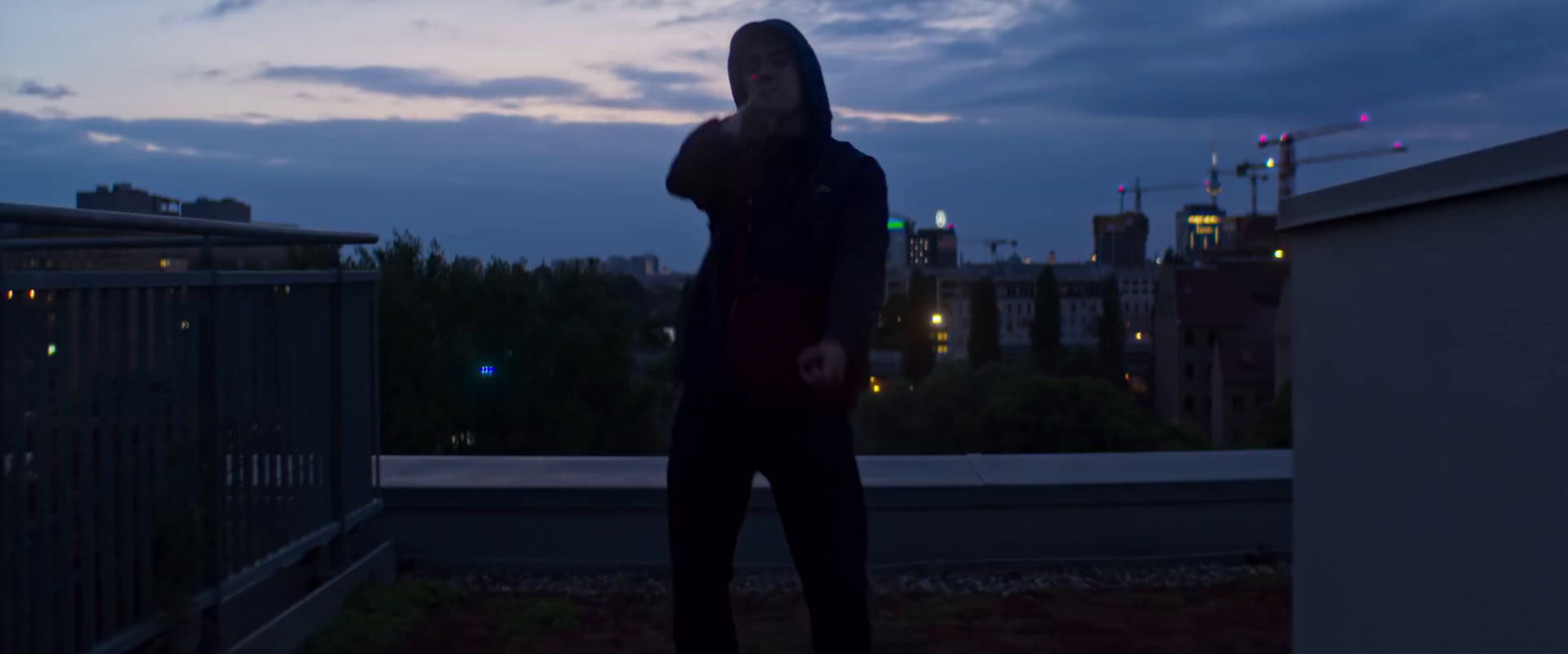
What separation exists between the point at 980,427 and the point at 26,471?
17.3m

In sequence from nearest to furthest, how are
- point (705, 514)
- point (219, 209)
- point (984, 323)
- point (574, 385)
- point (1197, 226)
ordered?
point (705, 514)
point (219, 209)
point (574, 385)
point (984, 323)
point (1197, 226)

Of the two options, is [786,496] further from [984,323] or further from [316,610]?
[984,323]

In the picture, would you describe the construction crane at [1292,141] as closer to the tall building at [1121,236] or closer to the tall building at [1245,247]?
the tall building at [1245,247]

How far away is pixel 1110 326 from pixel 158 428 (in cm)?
3093

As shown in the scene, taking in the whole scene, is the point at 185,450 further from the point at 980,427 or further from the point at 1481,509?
the point at 980,427

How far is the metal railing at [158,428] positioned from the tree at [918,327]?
75.0ft

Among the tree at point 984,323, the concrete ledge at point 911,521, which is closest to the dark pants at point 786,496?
the concrete ledge at point 911,521

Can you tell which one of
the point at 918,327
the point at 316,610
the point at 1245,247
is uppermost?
the point at 1245,247

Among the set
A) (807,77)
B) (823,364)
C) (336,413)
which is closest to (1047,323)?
(336,413)

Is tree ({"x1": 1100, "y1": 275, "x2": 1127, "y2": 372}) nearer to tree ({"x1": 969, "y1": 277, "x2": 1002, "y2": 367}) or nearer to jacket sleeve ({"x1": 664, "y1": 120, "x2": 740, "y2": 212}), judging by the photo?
tree ({"x1": 969, "y1": 277, "x2": 1002, "y2": 367})

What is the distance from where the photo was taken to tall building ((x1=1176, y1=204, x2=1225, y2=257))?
79525mm

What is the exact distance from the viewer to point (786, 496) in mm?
2240

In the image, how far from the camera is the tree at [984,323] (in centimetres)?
3191

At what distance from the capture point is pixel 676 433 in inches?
91.4
